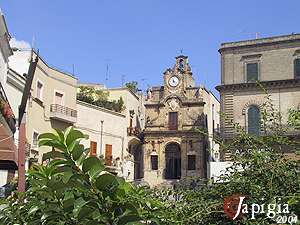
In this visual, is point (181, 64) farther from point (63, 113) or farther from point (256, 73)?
point (63, 113)

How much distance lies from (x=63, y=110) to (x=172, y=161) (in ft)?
48.5

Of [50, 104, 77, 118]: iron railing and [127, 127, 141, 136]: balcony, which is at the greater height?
[50, 104, 77, 118]: iron railing

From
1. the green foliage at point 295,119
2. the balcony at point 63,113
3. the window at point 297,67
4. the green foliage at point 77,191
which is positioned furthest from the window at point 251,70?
the green foliage at point 77,191

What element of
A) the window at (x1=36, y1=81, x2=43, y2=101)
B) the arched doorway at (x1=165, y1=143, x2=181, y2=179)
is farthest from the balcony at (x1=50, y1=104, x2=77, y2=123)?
the arched doorway at (x1=165, y1=143, x2=181, y2=179)

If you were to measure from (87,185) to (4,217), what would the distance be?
2.60 ft

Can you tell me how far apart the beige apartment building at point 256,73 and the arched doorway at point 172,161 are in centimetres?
813

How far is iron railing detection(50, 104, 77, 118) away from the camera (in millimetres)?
30625

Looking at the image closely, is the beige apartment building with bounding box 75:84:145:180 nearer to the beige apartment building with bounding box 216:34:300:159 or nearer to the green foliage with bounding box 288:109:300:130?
the beige apartment building with bounding box 216:34:300:159

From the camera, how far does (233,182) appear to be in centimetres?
439

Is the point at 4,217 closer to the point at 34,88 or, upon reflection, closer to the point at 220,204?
the point at 220,204

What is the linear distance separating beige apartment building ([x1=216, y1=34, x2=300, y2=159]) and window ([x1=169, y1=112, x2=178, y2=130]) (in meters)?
7.59

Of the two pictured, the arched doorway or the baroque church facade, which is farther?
the arched doorway

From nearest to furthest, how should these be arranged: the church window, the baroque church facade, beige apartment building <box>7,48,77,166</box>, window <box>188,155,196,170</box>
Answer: beige apartment building <box>7,48,77,166</box>, window <box>188,155,196,170</box>, the baroque church facade, the church window

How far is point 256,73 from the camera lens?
3741cm
